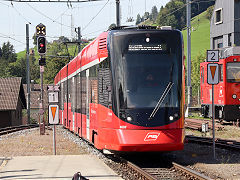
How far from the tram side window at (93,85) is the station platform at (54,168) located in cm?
178

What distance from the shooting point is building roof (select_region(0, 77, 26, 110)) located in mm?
57844

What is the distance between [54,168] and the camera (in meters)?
12.0

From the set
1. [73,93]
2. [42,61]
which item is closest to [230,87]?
[73,93]

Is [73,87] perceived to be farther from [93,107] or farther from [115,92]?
[115,92]

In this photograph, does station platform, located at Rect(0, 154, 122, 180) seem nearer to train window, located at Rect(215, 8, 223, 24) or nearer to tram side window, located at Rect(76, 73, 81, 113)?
tram side window, located at Rect(76, 73, 81, 113)

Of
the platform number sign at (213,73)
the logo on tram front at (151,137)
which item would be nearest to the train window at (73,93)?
the platform number sign at (213,73)

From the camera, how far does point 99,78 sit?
1401cm

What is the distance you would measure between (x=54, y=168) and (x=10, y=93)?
50462 millimetres

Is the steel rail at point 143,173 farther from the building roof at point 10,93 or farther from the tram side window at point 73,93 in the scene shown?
the building roof at point 10,93

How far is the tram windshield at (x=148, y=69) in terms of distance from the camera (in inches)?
496

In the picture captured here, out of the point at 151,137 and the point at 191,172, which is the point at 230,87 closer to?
the point at 151,137

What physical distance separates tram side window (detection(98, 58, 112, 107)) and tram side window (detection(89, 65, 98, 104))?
0.45m

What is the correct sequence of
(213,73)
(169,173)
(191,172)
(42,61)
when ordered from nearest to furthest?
(191,172)
(169,173)
(213,73)
(42,61)

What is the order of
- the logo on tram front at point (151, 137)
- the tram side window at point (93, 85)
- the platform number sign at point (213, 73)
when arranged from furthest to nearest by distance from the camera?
the tram side window at point (93, 85), the platform number sign at point (213, 73), the logo on tram front at point (151, 137)
